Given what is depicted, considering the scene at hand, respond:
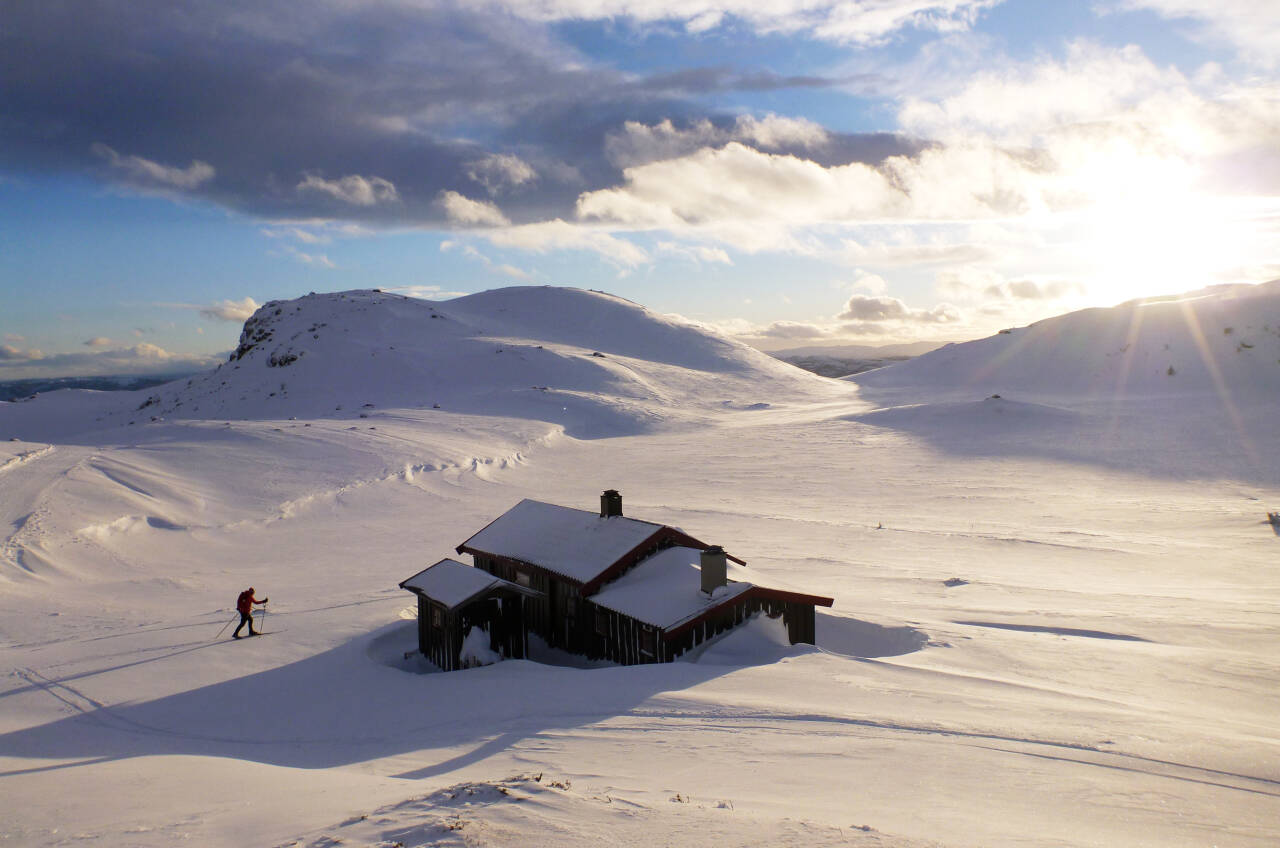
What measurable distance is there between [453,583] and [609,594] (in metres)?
3.76

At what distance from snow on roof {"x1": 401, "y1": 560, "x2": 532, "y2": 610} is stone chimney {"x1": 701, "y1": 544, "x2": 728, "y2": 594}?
15.3 ft

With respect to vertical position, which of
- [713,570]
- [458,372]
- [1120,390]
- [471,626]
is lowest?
[471,626]

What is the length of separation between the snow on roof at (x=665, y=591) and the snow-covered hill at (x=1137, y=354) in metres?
58.8

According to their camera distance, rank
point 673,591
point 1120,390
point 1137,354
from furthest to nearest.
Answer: point 1137,354 < point 1120,390 < point 673,591

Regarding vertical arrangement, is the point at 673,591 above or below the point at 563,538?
below

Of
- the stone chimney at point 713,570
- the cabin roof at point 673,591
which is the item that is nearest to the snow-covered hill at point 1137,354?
the cabin roof at point 673,591

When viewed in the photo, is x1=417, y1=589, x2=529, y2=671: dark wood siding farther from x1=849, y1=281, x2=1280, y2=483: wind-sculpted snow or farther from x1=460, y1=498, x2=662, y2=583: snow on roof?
x1=849, y1=281, x2=1280, y2=483: wind-sculpted snow

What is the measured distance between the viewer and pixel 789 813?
776 centimetres

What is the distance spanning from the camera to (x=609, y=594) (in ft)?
56.3

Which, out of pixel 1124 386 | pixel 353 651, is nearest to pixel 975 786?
pixel 353 651

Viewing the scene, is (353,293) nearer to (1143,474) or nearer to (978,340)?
(978,340)

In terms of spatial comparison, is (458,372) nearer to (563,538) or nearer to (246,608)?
(563,538)

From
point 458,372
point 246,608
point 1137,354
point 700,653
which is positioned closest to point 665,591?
point 700,653

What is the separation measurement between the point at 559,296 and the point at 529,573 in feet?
319
